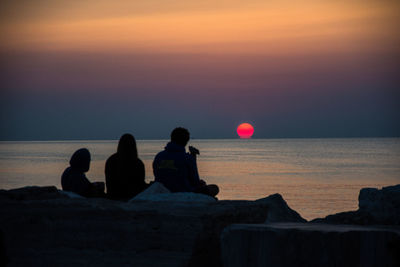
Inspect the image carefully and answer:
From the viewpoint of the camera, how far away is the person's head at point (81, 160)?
→ 730cm

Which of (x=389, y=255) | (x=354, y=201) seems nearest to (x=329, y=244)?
(x=389, y=255)

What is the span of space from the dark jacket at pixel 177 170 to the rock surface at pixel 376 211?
188cm

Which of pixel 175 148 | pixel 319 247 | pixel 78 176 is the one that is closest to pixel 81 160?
pixel 78 176

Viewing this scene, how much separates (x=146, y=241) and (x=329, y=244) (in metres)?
1.38

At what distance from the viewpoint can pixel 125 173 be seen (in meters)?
7.62

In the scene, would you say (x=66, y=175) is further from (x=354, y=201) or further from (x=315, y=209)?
(x=354, y=201)

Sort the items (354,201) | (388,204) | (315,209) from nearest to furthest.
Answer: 1. (388,204)
2. (315,209)
3. (354,201)

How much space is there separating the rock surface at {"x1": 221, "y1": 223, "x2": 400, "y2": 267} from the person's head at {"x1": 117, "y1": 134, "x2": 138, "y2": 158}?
398cm

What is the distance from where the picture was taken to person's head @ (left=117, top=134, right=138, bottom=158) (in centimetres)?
764

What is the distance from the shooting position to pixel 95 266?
4.39m

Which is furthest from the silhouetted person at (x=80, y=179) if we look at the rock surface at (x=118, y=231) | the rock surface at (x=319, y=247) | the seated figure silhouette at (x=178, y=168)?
the rock surface at (x=319, y=247)

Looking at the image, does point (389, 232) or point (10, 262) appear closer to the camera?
point (389, 232)

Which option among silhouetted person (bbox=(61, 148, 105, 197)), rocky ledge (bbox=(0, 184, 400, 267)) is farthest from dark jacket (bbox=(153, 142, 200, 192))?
rocky ledge (bbox=(0, 184, 400, 267))

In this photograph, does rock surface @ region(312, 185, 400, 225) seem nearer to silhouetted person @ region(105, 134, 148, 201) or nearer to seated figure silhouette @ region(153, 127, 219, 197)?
seated figure silhouette @ region(153, 127, 219, 197)
